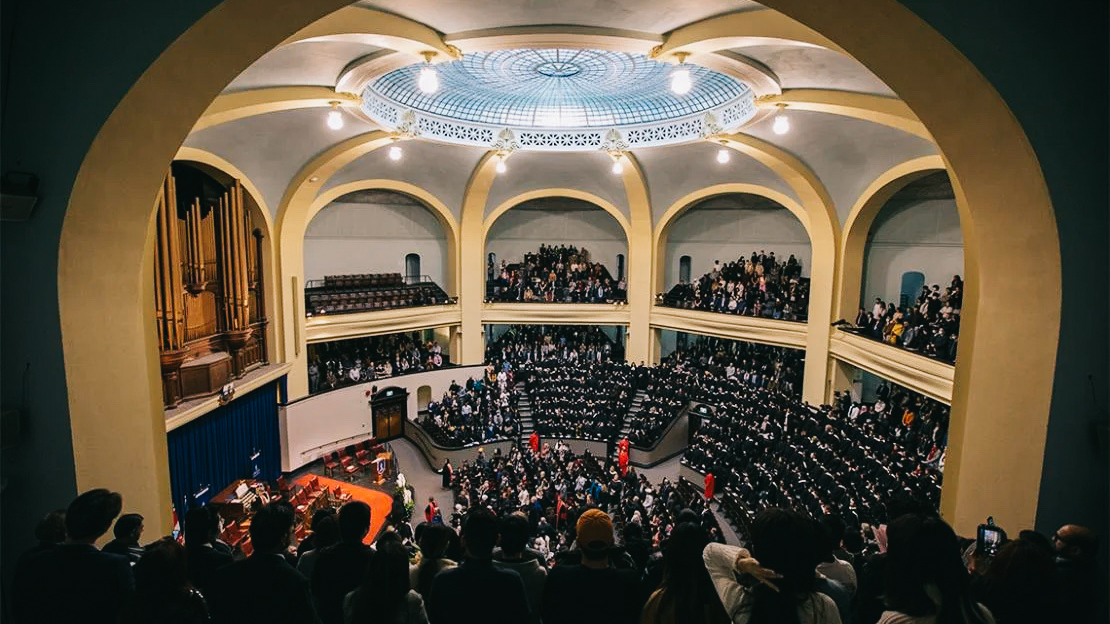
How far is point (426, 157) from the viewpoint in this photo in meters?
15.9

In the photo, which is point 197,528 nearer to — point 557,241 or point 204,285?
point 204,285

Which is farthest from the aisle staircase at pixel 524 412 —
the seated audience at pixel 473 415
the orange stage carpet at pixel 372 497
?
the orange stage carpet at pixel 372 497

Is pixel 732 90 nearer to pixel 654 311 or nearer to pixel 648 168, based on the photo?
pixel 648 168

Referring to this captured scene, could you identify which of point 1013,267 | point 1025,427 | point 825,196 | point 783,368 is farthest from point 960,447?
point 783,368

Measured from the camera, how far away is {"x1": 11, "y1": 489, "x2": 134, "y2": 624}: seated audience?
2666 millimetres

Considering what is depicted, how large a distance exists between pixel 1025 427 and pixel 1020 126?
217 centimetres

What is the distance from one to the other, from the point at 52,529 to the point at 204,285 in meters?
8.67

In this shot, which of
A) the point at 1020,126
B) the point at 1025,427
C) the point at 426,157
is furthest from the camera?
the point at 426,157

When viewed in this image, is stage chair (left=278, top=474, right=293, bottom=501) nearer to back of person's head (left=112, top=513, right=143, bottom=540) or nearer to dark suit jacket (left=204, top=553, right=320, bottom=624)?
back of person's head (left=112, top=513, right=143, bottom=540)

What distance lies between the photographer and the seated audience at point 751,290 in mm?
16406

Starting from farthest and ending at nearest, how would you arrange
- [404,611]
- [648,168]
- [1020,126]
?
[648,168] < [1020,126] < [404,611]

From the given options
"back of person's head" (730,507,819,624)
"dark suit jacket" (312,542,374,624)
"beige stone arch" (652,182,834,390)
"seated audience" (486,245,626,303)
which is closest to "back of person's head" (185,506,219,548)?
"dark suit jacket" (312,542,374,624)

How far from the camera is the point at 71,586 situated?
2.69 meters

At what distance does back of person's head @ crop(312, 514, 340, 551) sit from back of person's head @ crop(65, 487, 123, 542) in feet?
3.56
